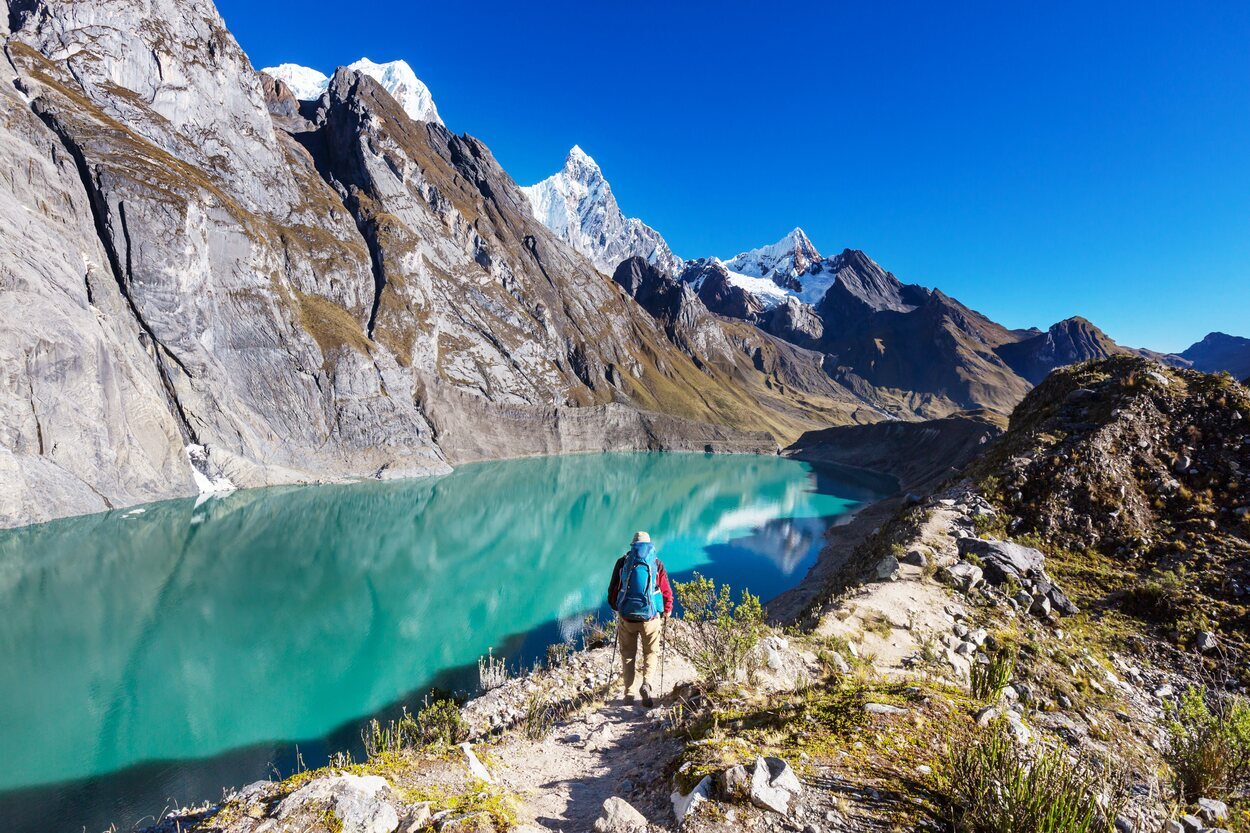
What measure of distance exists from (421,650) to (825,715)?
21.5m

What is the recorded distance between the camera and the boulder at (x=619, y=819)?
4.27m

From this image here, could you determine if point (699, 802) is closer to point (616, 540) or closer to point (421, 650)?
point (421, 650)

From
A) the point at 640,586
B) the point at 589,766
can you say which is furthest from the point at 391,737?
the point at 640,586

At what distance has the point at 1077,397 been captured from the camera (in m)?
18.5

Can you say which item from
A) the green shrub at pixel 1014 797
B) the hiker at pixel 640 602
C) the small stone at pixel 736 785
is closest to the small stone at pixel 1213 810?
the green shrub at pixel 1014 797

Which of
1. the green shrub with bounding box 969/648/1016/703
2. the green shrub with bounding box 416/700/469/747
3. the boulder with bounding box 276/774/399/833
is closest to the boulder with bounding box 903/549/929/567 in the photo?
the green shrub with bounding box 969/648/1016/703

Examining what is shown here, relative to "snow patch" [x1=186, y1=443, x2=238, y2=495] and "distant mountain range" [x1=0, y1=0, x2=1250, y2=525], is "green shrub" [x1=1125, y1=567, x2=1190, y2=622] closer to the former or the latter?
"distant mountain range" [x1=0, y1=0, x2=1250, y2=525]

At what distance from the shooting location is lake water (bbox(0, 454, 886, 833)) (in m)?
14.8

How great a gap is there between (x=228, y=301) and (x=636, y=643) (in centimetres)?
7824

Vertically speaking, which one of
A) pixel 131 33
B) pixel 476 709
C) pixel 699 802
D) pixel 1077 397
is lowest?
pixel 476 709

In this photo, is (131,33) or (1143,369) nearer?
(1143,369)

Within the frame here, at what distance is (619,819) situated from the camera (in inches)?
172

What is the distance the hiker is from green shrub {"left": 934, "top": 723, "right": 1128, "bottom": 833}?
184 inches

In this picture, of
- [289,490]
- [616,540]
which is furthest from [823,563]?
[289,490]
